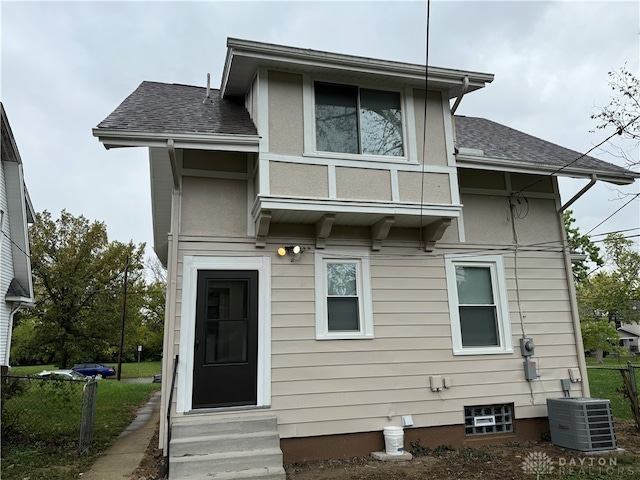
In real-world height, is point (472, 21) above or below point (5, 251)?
above

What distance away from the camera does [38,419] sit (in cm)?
755

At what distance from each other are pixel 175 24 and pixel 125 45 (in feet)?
8.47

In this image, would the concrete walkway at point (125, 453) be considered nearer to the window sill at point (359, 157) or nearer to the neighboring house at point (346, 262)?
the neighboring house at point (346, 262)

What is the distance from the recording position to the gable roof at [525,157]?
6586 millimetres

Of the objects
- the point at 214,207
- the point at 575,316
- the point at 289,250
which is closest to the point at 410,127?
the point at 289,250

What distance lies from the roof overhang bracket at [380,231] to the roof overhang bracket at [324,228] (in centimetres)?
72

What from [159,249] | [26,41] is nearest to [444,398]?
[159,249]

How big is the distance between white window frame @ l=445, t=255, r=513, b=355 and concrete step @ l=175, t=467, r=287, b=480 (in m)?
3.19

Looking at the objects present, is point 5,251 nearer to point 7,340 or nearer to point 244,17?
point 7,340

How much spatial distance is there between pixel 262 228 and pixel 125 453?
3.88 meters

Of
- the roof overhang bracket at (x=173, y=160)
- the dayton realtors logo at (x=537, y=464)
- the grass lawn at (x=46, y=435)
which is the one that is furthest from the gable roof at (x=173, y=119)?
the dayton realtors logo at (x=537, y=464)

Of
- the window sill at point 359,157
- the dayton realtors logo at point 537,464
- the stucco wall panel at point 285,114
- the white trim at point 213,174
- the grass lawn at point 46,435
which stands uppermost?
the stucco wall panel at point 285,114

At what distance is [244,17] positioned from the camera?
8.27 metres

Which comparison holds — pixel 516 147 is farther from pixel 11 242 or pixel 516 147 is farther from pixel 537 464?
pixel 11 242
